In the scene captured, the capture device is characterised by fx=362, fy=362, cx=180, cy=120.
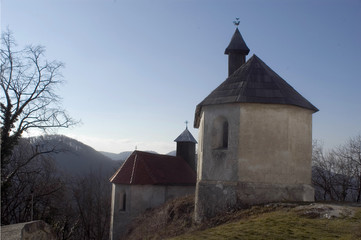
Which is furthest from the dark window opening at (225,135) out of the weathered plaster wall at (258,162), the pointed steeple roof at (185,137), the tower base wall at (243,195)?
the pointed steeple roof at (185,137)

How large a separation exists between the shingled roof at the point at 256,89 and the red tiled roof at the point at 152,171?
11.0 m

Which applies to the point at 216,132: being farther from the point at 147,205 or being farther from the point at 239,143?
the point at 147,205

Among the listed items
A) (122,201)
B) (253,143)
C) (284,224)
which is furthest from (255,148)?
(122,201)

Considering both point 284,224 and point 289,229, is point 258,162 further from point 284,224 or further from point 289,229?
point 289,229

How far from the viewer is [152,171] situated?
26688 millimetres

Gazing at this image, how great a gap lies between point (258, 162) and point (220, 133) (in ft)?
6.81

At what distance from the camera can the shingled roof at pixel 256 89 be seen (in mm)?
14453

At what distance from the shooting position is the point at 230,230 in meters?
10.5

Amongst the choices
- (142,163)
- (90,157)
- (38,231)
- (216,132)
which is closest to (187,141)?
(142,163)

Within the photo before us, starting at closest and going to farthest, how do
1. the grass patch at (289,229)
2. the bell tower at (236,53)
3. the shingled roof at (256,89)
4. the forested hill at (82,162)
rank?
the grass patch at (289,229)
the shingled roof at (256,89)
the bell tower at (236,53)
the forested hill at (82,162)

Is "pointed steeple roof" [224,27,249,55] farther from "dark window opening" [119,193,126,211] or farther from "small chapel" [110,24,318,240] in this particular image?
"dark window opening" [119,193,126,211]

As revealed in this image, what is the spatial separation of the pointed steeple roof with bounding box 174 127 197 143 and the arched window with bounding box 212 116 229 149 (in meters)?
18.2

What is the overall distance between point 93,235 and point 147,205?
16.8 metres

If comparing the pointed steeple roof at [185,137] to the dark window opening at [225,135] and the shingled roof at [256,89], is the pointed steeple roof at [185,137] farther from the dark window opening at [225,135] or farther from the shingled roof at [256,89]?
the dark window opening at [225,135]
